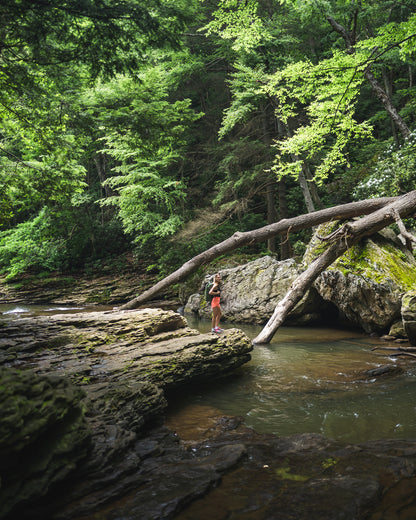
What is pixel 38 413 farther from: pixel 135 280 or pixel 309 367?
pixel 135 280

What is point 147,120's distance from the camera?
680 cm

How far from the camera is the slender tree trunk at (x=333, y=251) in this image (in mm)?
7868

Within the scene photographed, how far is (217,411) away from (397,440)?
2.07 metres

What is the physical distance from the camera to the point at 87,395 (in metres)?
3.57

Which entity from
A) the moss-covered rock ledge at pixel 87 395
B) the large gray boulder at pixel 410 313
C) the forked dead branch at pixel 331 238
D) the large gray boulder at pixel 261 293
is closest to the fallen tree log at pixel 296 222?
the forked dead branch at pixel 331 238

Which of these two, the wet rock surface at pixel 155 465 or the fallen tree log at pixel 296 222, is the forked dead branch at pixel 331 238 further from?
the wet rock surface at pixel 155 465

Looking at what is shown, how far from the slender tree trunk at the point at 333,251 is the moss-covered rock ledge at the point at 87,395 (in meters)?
1.83

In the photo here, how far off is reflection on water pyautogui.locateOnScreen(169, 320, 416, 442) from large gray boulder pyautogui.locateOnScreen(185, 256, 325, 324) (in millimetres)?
3406

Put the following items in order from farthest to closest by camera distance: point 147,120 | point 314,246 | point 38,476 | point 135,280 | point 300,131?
point 135,280 < point 300,131 < point 314,246 < point 147,120 < point 38,476

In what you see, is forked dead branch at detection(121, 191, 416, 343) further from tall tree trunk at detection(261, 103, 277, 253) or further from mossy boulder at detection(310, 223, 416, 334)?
tall tree trunk at detection(261, 103, 277, 253)

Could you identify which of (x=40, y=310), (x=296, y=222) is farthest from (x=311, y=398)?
(x=40, y=310)

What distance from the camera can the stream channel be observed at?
362 cm

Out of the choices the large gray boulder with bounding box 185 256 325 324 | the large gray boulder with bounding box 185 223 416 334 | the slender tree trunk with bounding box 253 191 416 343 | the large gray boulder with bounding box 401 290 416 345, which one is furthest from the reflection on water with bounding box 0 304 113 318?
the large gray boulder with bounding box 401 290 416 345

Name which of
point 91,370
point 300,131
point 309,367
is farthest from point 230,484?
point 300,131
